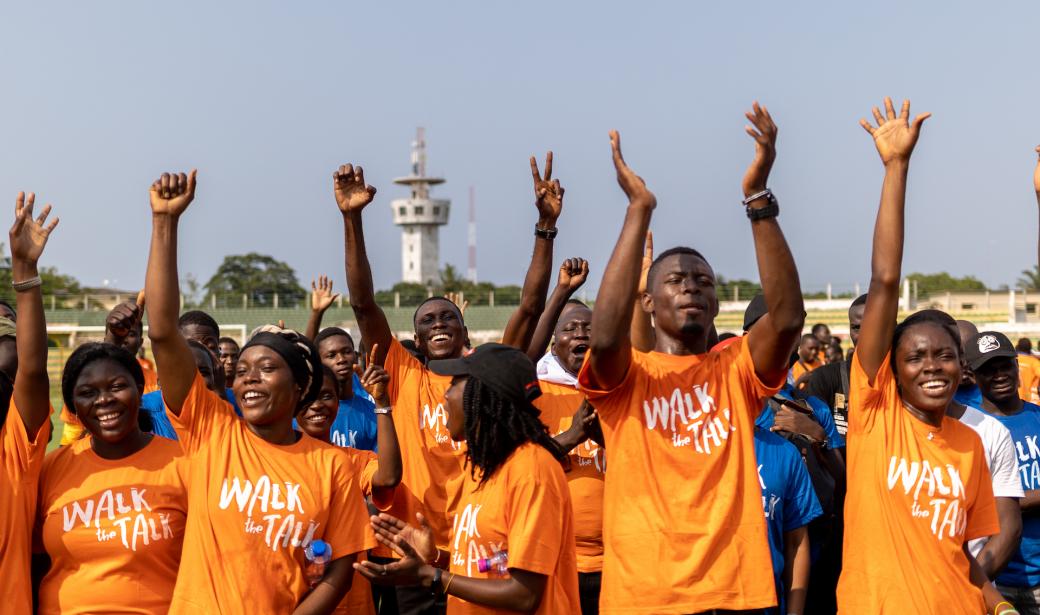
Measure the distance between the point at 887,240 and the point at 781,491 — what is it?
155cm

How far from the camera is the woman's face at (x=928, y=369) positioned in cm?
434

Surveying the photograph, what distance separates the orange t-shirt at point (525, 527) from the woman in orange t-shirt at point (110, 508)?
109cm

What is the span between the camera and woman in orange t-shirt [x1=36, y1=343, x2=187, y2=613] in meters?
4.25

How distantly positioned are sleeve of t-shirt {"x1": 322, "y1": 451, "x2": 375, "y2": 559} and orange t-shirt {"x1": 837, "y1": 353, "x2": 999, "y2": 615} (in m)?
1.74

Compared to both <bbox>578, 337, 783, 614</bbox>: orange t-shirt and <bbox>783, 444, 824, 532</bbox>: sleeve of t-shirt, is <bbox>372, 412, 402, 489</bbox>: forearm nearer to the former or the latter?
<bbox>578, 337, 783, 614</bbox>: orange t-shirt

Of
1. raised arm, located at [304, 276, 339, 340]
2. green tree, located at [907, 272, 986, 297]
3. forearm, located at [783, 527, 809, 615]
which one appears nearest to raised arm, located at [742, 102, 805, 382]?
forearm, located at [783, 527, 809, 615]

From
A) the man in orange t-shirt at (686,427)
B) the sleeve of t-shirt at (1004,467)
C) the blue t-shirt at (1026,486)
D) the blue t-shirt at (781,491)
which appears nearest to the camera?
the man in orange t-shirt at (686,427)

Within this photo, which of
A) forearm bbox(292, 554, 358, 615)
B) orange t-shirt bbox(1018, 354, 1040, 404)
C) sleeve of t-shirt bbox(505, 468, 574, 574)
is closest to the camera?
sleeve of t-shirt bbox(505, 468, 574, 574)

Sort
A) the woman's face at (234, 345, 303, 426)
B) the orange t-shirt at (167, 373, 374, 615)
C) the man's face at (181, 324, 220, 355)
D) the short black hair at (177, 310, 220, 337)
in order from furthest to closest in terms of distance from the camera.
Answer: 1. the short black hair at (177, 310, 220, 337)
2. the man's face at (181, 324, 220, 355)
3. the woman's face at (234, 345, 303, 426)
4. the orange t-shirt at (167, 373, 374, 615)

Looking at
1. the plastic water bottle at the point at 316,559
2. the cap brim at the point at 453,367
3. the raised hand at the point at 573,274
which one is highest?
the raised hand at the point at 573,274

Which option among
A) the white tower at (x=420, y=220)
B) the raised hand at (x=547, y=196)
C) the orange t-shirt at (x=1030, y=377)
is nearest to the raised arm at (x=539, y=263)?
the raised hand at (x=547, y=196)

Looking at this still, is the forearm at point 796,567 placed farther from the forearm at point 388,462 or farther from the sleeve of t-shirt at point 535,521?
the forearm at point 388,462

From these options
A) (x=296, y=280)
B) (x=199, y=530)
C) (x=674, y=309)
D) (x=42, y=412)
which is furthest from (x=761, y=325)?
(x=296, y=280)

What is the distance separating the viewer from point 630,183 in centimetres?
407
